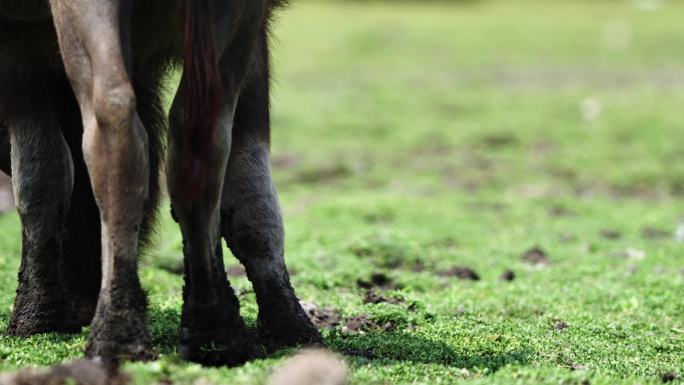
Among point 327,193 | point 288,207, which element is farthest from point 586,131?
point 288,207

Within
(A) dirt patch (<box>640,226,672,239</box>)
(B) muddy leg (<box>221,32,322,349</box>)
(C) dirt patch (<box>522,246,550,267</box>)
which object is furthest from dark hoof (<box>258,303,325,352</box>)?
(A) dirt patch (<box>640,226,672,239</box>)

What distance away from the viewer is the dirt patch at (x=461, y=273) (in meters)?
7.87

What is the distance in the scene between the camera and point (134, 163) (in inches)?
159

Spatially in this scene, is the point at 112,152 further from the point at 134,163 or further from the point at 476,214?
the point at 476,214

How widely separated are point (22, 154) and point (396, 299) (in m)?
2.26

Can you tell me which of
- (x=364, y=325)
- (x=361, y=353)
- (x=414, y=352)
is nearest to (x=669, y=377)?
(x=414, y=352)

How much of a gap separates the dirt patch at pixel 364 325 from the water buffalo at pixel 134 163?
0.83m

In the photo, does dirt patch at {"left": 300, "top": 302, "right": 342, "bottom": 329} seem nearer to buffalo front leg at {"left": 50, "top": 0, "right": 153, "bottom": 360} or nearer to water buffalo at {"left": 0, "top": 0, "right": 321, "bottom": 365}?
water buffalo at {"left": 0, "top": 0, "right": 321, "bottom": 365}

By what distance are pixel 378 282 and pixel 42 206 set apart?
9.48 ft

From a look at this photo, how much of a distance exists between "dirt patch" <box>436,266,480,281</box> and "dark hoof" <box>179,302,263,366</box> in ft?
12.2

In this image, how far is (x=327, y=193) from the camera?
11.8 m

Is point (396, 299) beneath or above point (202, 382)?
beneath

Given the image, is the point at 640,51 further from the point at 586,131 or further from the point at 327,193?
the point at 327,193

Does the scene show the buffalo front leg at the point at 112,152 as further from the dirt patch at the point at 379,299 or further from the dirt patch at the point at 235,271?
the dirt patch at the point at 235,271
